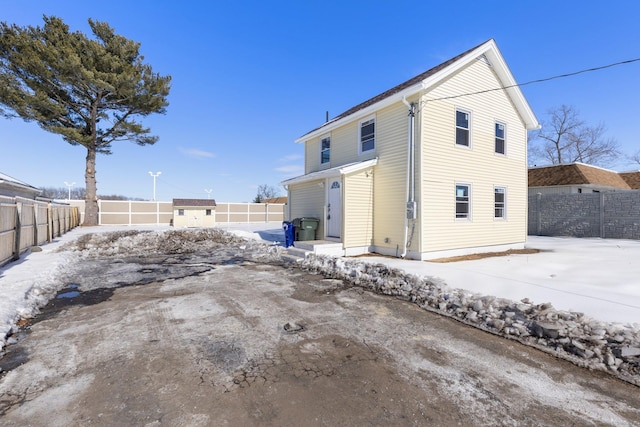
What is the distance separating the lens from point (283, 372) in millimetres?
2916

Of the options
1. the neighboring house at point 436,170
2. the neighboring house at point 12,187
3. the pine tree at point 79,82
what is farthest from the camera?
the pine tree at point 79,82

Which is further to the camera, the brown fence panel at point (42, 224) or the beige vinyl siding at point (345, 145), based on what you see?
the beige vinyl siding at point (345, 145)

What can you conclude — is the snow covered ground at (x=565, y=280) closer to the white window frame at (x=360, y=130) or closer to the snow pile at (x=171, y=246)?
the white window frame at (x=360, y=130)

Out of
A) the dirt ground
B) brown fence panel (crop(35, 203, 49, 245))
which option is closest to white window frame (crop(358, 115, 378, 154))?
the dirt ground

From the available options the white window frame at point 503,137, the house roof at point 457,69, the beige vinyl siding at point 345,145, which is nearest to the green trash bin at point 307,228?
the beige vinyl siding at point 345,145

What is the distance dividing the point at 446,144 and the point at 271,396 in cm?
954

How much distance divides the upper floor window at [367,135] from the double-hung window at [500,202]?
17.0 feet

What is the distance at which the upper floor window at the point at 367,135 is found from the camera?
10981 mm

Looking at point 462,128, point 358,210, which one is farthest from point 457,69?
point 358,210

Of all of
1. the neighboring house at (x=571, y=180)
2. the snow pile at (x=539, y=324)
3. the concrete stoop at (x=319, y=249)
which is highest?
the neighboring house at (x=571, y=180)

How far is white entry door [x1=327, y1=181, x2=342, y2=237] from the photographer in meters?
10.7

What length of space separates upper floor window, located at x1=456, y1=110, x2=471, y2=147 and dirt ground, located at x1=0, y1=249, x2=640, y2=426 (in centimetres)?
772

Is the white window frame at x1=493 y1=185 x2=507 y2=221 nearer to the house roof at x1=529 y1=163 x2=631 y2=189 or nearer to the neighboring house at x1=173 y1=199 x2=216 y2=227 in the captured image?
the house roof at x1=529 y1=163 x2=631 y2=189

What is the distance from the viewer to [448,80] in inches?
389
